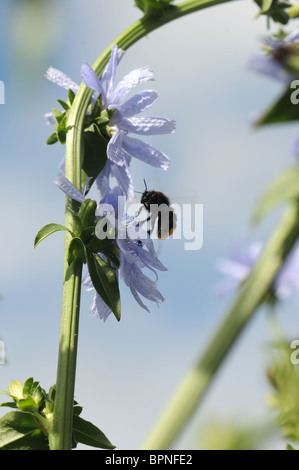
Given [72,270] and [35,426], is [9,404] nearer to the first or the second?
[35,426]

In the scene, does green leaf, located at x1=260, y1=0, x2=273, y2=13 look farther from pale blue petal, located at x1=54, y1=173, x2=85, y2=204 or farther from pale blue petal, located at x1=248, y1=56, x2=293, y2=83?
pale blue petal, located at x1=248, y1=56, x2=293, y2=83

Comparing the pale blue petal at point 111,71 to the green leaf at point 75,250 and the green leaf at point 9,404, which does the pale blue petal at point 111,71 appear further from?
the green leaf at point 9,404

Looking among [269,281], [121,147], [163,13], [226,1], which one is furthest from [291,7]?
[269,281]

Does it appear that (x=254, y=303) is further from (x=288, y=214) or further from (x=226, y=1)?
(x=226, y=1)

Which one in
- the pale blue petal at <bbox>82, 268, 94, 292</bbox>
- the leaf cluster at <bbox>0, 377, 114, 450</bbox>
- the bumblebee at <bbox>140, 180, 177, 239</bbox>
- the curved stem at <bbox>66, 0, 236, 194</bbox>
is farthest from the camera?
the bumblebee at <bbox>140, 180, 177, 239</bbox>

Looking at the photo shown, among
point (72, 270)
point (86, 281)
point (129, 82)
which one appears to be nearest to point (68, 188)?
point (72, 270)

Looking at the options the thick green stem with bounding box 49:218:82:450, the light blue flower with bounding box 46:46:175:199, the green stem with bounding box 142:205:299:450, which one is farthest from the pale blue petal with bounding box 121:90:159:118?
the green stem with bounding box 142:205:299:450
